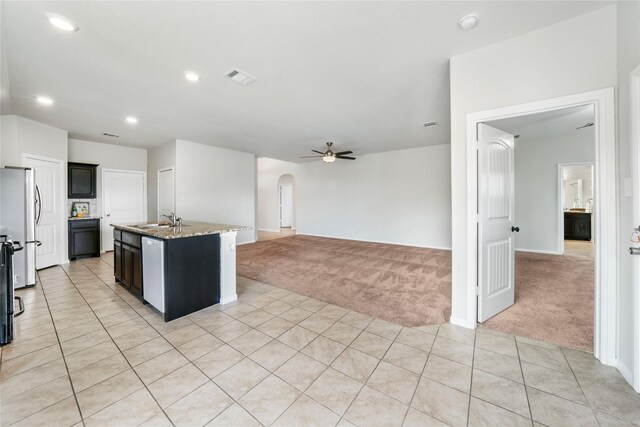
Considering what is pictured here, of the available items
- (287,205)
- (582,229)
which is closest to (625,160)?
(582,229)

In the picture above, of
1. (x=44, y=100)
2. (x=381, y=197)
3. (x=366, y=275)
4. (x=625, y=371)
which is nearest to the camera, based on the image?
(x=625, y=371)

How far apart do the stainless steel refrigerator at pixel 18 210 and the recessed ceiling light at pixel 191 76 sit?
9.07 ft

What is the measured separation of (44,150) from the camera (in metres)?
4.50

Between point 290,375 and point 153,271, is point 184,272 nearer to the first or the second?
point 153,271

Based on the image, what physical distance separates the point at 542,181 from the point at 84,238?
34.6ft

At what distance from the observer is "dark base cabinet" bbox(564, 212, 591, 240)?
7.45 metres

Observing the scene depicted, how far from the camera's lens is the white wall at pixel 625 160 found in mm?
1674

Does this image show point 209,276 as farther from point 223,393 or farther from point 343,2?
point 343,2

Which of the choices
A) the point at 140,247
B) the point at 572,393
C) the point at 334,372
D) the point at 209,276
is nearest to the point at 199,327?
the point at 209,276

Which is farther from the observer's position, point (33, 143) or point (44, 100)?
point (33, 143)

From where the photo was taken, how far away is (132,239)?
124 inches

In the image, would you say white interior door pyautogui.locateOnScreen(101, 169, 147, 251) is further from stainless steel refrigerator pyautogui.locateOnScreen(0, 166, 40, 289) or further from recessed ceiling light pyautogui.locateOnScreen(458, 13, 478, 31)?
recessed ceiling light pyautogui.locateOnScreen(458, 13, 478, 31)

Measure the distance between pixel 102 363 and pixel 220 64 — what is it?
2.96 meters

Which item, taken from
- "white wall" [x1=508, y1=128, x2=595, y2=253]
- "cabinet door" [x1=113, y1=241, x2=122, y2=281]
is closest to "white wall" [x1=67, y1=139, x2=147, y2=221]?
"cabinet door" [x1=113, y1=241, x2=122, y2=281]
